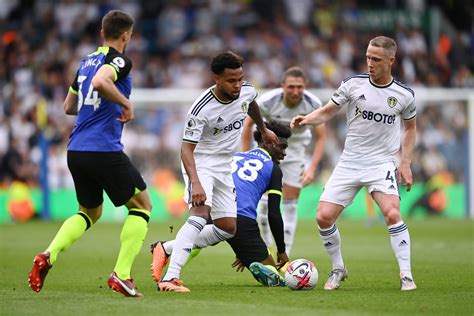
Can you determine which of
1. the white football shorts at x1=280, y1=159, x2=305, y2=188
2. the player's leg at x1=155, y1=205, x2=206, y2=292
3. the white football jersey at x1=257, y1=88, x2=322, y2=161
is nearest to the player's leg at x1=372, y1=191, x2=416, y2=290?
the player's leg at x1=155, y1=205, x2=206, y2=292

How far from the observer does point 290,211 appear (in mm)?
13523

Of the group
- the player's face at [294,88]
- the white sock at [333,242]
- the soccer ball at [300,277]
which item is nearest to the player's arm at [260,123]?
the white sock at [333,242]

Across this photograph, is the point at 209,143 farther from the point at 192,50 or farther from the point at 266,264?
the point at 192,50

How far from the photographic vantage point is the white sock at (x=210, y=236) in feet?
34.0

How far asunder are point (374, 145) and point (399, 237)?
968 mm

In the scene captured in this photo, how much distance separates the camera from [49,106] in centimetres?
2653

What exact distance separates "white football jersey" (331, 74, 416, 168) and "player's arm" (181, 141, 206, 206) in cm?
164

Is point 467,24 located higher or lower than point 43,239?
higher

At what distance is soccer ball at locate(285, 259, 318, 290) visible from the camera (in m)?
9.86

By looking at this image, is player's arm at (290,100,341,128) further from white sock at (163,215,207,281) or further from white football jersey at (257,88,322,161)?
white football jersey at (257,88,322,161)

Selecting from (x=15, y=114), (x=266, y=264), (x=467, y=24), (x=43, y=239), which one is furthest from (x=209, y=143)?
(x=467, y=24)

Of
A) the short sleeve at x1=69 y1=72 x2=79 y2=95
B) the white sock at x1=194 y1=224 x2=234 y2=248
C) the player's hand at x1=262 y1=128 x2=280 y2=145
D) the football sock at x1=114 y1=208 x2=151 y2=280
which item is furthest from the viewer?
the player's hand at x1=262 y1=128 x2=280 y2=145

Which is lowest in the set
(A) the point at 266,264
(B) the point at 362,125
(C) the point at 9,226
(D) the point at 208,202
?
(C) the point at 9,226

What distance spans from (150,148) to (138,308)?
1775cm
